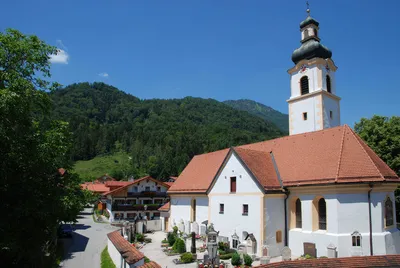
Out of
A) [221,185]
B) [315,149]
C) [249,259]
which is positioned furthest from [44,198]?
[315,149]

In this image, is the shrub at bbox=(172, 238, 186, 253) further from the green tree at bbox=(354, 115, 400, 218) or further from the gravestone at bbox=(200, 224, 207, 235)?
the green tree at bbox=(354, 115, 400, 218)

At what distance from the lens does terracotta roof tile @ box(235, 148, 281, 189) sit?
24700mm

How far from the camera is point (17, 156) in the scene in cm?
1219

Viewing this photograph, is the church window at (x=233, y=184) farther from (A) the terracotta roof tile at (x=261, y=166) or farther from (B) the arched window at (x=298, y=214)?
(B) the arched window at (x=298, y=214)

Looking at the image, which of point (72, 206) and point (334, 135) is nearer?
point (72, 206)

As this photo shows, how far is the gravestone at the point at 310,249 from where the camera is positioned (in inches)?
852

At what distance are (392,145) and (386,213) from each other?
11129 millimetres

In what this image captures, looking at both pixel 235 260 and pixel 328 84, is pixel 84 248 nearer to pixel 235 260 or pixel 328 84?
pixel 235 260

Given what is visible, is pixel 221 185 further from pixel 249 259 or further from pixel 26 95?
pixel 26 95

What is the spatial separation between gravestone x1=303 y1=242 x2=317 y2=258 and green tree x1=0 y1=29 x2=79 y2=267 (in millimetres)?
16134

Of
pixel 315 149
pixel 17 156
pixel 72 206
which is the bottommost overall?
pixel 72 206

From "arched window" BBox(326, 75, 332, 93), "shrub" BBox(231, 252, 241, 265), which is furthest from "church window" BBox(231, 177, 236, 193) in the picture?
"arched window" BBox(326, 75, 332, 93)

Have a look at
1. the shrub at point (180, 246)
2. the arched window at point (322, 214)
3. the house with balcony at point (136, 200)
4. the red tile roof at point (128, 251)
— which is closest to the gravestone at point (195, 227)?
the shrub at point (180, 246)

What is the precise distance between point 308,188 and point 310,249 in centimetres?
423
